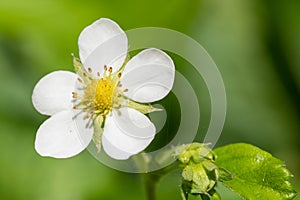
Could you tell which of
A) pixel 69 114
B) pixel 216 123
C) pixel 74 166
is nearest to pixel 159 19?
pixel 216 123

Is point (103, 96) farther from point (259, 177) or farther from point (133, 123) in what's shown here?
point (259, 177)

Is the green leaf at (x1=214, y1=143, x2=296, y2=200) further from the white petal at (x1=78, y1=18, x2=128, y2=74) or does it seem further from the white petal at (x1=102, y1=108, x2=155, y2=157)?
the white petal at (x1=78, y1=18, x2=128, y2=74)

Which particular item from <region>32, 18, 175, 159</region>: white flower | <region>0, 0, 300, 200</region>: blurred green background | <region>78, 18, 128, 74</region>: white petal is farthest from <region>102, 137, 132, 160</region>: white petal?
<region>0, 0, 300, 200</region>: blurred green background

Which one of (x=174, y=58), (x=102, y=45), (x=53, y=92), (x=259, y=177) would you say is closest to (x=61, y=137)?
(x=53, y=92)

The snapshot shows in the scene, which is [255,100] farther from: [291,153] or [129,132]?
[129,132]

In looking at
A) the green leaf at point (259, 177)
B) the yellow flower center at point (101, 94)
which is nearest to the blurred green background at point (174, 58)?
the green leaf at point (259, 177)

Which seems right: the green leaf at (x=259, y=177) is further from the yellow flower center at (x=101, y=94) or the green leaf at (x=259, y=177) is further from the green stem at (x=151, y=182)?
the yellow flower center at (x=101, y=94)
